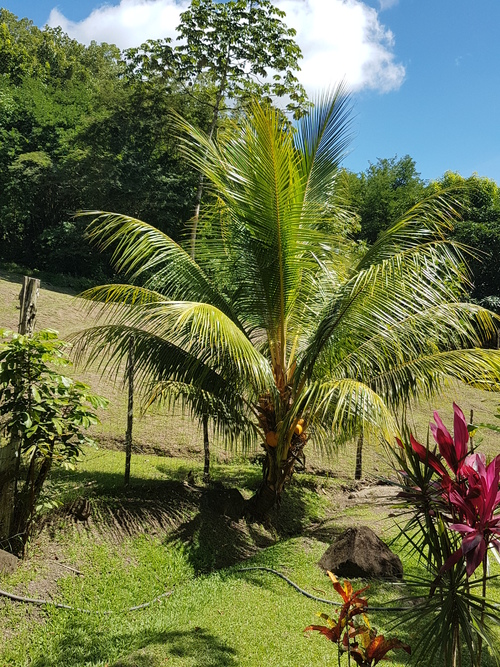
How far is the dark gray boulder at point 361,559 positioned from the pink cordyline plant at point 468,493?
3.39 meters

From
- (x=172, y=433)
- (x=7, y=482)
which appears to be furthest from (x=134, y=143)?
(x=7, y=482)

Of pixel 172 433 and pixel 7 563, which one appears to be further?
pixel 172 433

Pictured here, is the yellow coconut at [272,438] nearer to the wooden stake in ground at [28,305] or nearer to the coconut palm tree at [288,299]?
the coconut palm tree at [288,299]

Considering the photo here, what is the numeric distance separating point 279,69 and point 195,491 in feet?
49.0

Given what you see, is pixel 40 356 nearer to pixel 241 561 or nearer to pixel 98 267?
pixel 241 561

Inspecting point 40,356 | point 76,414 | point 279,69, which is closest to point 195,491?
point 76,414

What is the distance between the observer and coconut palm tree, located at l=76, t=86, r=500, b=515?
6.38 m

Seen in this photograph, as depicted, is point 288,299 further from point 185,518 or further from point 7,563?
point 7,563

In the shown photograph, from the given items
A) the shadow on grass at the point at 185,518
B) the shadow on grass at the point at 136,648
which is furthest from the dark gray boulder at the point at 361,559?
the shadow on grass at the point at 136,648

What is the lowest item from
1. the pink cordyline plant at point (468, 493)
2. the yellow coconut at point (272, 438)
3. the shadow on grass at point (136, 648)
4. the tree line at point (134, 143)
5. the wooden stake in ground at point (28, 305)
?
the shadow on grass at point (136, 648)

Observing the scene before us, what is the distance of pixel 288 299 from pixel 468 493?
470 cm

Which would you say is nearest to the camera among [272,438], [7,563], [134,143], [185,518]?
[7,563]

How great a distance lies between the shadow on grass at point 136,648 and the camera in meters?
4.11

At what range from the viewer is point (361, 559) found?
233 inches
